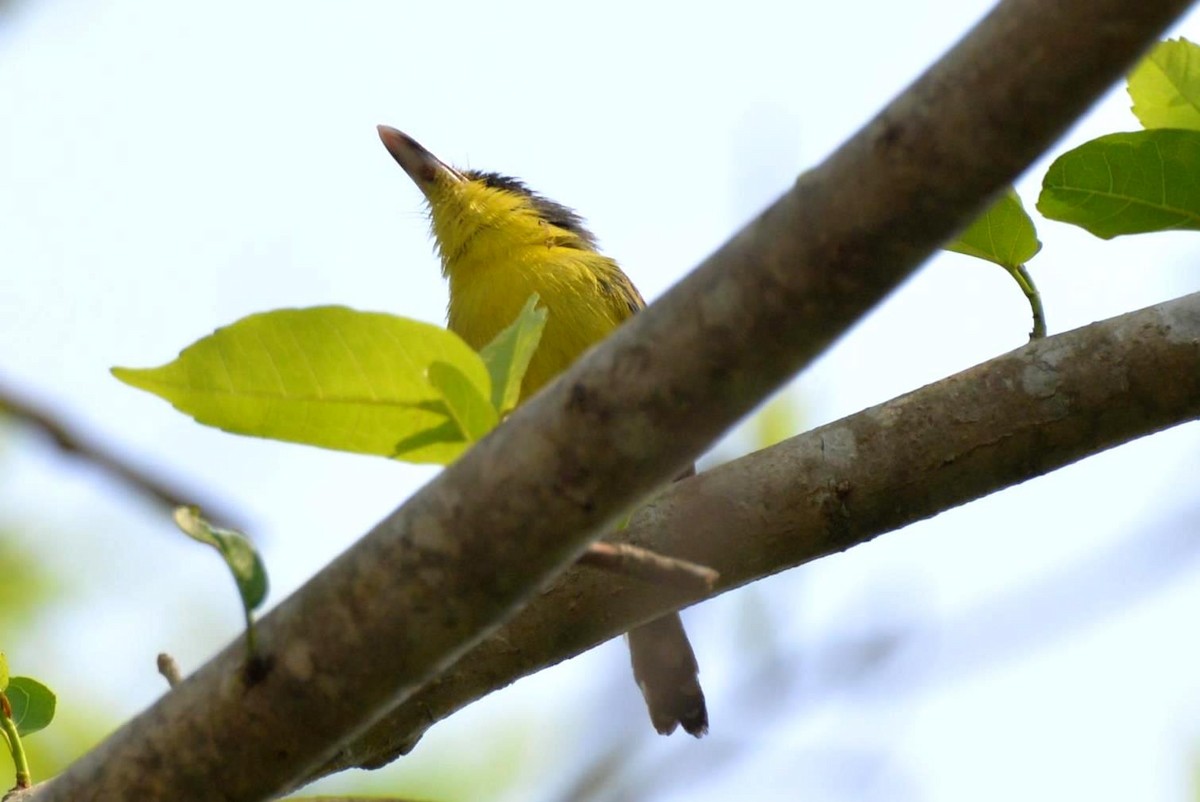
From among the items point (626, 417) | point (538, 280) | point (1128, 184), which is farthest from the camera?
point (538, 280)

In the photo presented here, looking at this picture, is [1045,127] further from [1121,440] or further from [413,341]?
[1121,440]

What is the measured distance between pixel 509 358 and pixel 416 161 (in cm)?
513

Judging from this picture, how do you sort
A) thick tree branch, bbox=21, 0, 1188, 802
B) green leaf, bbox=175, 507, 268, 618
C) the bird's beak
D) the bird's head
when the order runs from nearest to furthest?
thick tree branch, bbox=21, 0, 1188, 802
green leaf, bbox=175, 507, 268, 618
the bird's head
the bird's beak

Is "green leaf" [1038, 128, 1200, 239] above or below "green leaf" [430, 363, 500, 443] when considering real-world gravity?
below

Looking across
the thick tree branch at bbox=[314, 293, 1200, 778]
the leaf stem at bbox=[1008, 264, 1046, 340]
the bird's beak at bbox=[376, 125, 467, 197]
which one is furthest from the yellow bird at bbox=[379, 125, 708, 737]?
the leaf stem at bbox=[1008, 264, 1046, 340]

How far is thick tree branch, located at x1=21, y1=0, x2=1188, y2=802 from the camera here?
56.2 inches

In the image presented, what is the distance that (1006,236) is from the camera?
2703 millimetres

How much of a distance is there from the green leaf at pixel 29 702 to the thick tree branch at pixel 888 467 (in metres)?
0.75

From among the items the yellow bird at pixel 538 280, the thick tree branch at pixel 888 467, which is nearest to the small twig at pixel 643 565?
the thick tree branch at pixel 888 467

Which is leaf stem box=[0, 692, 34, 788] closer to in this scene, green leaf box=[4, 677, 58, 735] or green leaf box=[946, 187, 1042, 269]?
green leaf box=[4, 677, 58, 735]

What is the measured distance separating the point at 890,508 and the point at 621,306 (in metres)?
3.02

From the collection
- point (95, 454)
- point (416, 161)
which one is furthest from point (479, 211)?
point (95, 454)

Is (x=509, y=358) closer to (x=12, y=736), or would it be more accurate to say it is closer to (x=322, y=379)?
(x=322, y=379)

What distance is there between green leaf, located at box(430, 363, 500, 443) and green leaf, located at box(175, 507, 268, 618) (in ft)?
1.02
